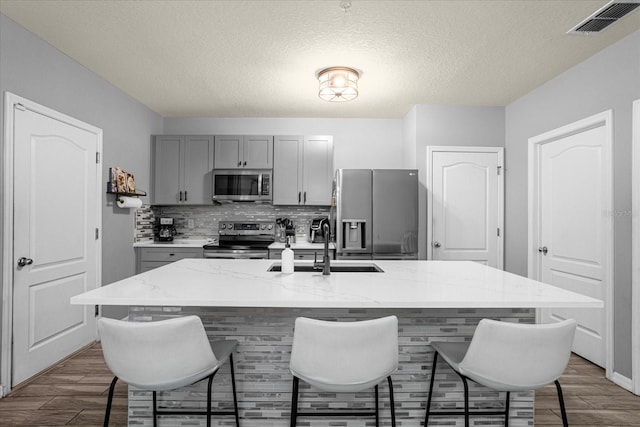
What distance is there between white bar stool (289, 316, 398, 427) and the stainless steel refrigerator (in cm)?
252

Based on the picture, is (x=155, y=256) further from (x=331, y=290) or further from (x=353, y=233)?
(x=331, y=290)

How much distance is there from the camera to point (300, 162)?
458 cm

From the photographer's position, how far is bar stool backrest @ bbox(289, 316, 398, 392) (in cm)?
140

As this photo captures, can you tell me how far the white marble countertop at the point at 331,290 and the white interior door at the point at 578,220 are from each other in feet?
4.45

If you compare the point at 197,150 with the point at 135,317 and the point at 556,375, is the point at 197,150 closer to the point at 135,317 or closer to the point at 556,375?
the point at 135,317

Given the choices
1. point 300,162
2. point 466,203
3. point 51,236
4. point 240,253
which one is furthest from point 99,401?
point 466,203

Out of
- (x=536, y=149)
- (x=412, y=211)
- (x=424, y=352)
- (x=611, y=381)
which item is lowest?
(x=611, y=381)

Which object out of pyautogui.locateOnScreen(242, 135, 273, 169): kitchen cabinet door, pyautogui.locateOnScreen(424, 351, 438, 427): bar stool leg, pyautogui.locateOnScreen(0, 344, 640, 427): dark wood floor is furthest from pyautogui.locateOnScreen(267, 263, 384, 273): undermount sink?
pyautogui.locateOnScreen(242, 135, 273, 169): kitchen cabinet door

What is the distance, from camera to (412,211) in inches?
157

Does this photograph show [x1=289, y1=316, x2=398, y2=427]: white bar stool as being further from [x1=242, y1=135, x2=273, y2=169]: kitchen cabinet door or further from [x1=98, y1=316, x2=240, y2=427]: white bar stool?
[x1=242, y1=135, x2=273, y2=169]: kitchen cabinet door

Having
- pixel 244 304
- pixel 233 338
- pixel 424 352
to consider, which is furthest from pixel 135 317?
pixel 424 352

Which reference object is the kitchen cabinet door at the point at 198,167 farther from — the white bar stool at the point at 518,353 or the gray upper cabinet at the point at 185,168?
the white bar stool at the point at 518,353

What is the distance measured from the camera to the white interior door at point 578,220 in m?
2.89

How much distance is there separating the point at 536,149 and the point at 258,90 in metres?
2.91
